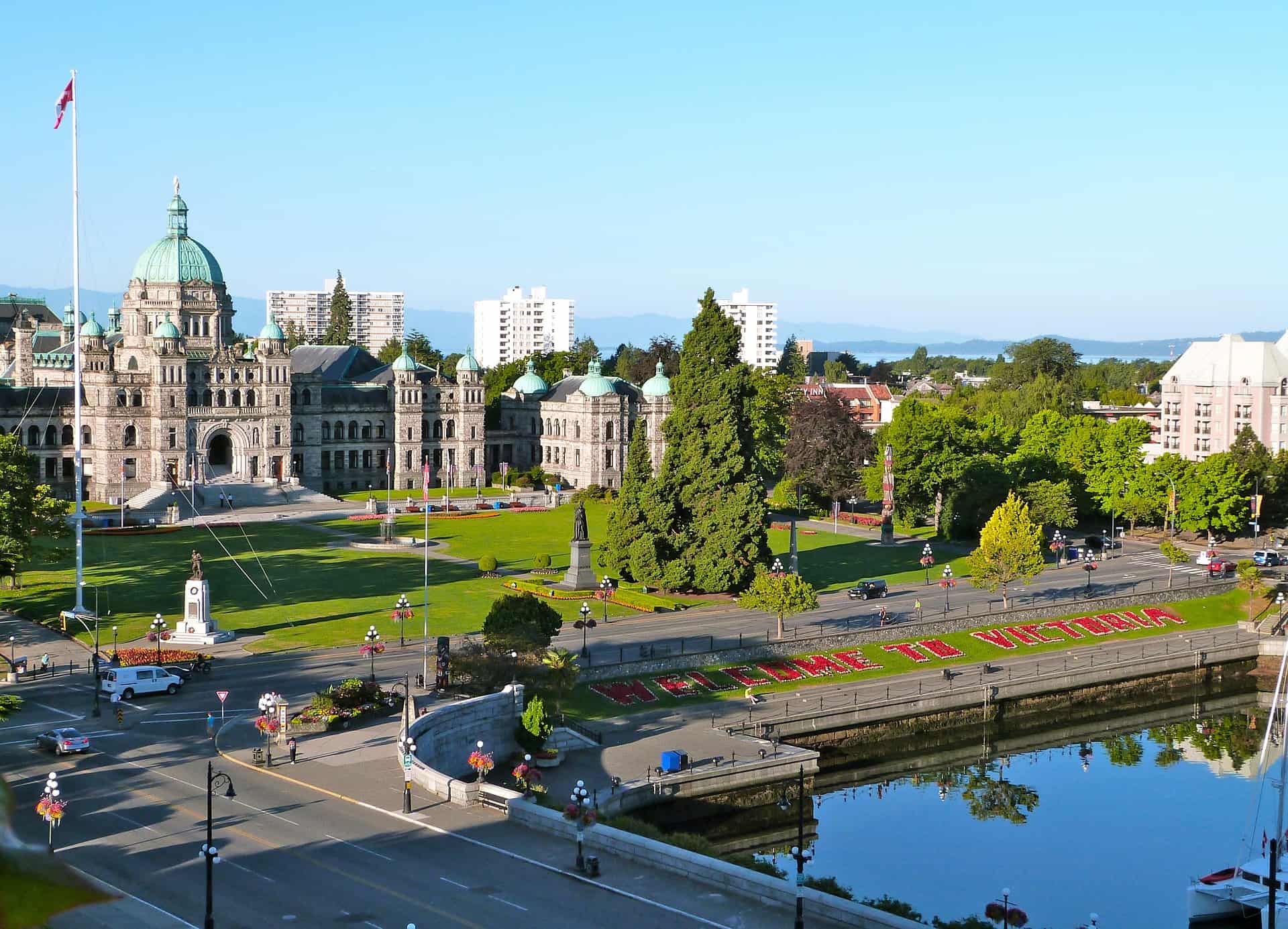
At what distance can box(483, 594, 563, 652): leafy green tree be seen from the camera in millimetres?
60188

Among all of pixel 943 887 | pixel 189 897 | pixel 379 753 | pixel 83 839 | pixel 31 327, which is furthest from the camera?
pixel 31 327

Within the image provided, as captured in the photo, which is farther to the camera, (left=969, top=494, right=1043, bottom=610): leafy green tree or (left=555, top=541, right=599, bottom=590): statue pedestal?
(left=555, top=541, right=599, bottom=590): statue pedestal

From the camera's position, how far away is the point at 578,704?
2498 inches

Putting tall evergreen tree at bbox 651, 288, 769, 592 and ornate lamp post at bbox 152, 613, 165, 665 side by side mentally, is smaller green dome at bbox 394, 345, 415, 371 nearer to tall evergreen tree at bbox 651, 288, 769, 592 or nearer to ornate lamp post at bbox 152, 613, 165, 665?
tall evergreen tree at bbox 651, 288, 769, 592

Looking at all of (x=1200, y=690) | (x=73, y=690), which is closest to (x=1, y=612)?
(x=73, y=690)

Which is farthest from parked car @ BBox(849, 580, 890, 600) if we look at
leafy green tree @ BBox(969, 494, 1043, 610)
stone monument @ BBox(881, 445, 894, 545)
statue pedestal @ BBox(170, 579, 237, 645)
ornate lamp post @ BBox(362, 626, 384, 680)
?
statue pedestal @ BBox(170, 579, 237, 645)

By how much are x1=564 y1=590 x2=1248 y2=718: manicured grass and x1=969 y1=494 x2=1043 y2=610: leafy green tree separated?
3.66m

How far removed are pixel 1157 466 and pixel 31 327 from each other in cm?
12004

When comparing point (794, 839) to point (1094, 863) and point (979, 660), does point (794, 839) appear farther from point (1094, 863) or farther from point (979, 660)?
point (979, 660)

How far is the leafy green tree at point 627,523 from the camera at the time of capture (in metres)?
86.8

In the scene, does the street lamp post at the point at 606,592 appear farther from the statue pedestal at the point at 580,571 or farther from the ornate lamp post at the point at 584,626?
the ornate lamp post at the point at 584,626

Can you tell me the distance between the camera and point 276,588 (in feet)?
279

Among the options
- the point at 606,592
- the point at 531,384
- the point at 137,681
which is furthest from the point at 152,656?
the point at 531,384

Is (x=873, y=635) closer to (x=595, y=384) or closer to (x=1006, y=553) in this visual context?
(x=1006, y=553)
